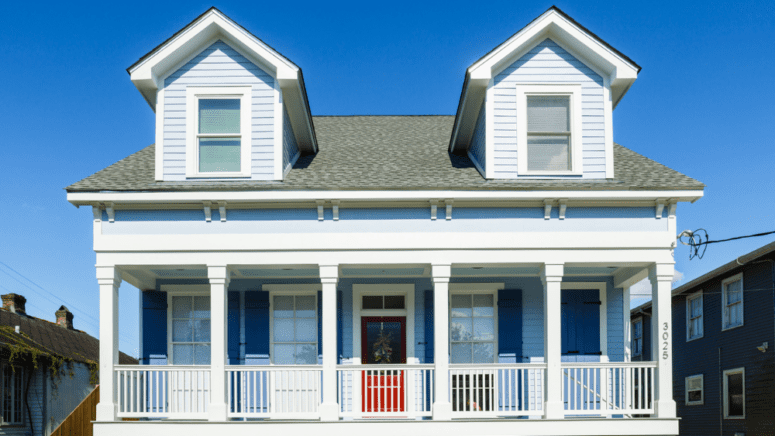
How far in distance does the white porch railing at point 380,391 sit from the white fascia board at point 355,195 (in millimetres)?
2635

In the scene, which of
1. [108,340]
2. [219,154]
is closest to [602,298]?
[219,154]

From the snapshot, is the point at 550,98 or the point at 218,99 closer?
the point at 218,99

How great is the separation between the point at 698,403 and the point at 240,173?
1847cm

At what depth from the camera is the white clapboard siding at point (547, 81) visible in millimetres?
11875

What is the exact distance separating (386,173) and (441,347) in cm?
302

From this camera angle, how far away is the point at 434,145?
14.3 m

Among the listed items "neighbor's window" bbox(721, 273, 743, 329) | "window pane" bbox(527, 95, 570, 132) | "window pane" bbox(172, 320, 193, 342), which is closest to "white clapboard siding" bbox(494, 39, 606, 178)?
"window pane" bbox(527, 95, 570, 132)

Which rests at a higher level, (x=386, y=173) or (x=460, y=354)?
(x=386, y=173)

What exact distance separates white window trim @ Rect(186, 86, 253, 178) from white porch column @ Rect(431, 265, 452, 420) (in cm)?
351

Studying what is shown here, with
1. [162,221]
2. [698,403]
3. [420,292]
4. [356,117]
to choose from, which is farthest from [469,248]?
[698,403]

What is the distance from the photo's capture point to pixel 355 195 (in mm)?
11156

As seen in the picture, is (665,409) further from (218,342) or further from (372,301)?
(218,342)

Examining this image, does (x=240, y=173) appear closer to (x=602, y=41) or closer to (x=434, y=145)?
(x=434, y=145)

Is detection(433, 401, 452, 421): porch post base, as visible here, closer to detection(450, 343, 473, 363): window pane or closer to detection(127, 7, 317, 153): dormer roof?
detection(450, 343, 473, 363): window pane
